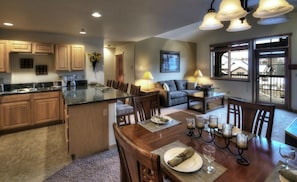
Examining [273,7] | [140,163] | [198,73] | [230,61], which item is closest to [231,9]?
[273,7]

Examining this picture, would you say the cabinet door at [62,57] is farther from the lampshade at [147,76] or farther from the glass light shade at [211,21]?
the glass light shade at [211,21]

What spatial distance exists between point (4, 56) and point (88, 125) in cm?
293

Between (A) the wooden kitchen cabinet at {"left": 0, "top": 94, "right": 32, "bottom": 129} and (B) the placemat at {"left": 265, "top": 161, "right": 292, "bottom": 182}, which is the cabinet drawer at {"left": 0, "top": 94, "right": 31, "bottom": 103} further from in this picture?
(B) the placemat at {"left": 265, "top": 161, "right": 292, "bottom": 182}

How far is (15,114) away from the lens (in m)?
3.76

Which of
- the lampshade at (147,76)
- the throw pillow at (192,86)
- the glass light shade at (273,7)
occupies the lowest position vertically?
the throw pillow at (192,86)

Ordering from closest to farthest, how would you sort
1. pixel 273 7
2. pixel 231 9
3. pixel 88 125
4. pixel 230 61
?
1. pixel 273 7
2. pixel 231 9
3. pixel 88 125
4. pixel 230 61

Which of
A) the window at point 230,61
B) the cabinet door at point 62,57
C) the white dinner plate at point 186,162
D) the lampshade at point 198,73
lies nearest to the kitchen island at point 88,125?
the white dinner plate at point 186,162

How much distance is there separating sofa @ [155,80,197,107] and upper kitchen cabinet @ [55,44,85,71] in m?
2.88

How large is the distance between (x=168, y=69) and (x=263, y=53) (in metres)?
3.62

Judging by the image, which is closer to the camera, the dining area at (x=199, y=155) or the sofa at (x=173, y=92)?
the dining area at (x=199, y=155)

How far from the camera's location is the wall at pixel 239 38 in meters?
5.42

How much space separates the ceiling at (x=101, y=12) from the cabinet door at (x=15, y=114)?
1778mm

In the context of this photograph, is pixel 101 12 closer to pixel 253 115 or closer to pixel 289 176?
pixel 253 115

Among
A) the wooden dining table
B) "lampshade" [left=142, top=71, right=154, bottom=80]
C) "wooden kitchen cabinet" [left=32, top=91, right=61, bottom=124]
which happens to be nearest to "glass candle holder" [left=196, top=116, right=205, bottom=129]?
the wooden dining table
